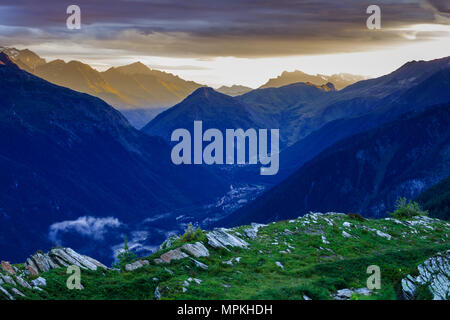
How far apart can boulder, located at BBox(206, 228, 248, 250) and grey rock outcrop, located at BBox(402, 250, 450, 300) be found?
16.7 meters

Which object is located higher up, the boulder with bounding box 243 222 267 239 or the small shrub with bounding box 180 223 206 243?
the small shrub with bounding box 180 223 206 243

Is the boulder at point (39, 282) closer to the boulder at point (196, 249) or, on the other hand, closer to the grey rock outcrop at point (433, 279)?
the boulder at point (196, 249)

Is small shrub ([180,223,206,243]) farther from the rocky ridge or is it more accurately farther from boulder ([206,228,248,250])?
the rocky ridge

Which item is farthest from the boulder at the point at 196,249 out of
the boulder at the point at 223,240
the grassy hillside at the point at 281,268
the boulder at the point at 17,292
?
the boulder at the point at 17,292

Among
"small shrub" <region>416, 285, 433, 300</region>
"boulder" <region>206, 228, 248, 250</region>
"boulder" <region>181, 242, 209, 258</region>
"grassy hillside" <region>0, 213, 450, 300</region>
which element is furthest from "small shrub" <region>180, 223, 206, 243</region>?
"small shrub" <region>416, 285, 433, 300</region>

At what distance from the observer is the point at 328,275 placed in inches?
1652

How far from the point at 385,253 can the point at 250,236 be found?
1468cm

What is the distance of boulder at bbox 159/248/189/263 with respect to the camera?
42781 mm

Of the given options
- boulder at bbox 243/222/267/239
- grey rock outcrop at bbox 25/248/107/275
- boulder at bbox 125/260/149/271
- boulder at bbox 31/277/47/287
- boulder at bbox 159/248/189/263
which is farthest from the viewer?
boulder at bbox 243/222/267/239

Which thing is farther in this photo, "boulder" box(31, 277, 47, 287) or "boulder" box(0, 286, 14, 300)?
"boulder" box(31, 277, 47, 287)

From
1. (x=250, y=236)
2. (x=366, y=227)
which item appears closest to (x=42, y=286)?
(x=250, y=236)

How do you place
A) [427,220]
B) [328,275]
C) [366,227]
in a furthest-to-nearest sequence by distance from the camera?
[427,220] < [366,227] < [328,275]
